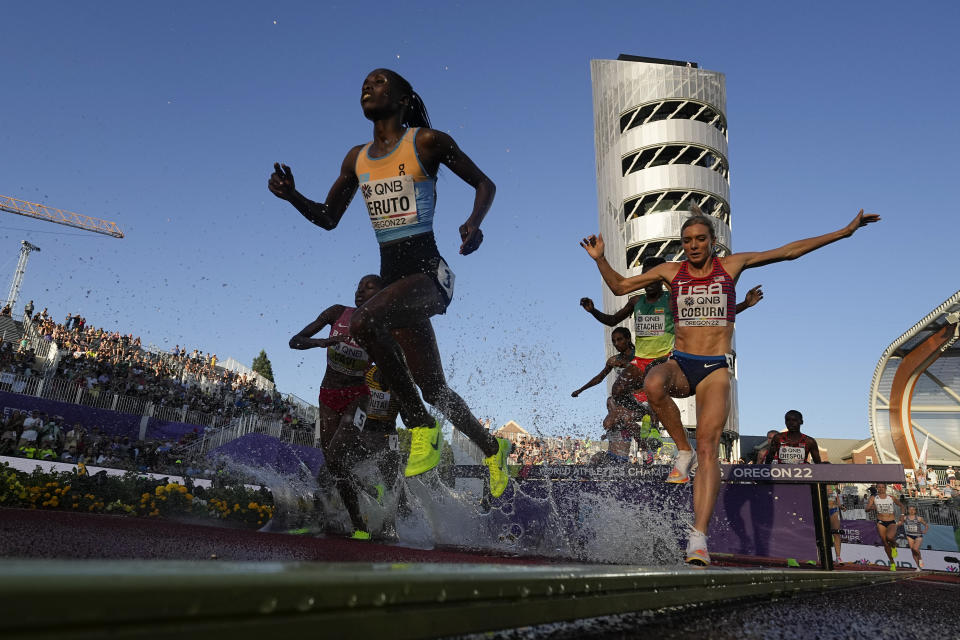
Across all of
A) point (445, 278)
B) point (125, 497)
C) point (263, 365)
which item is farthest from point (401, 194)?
point (263, 365)

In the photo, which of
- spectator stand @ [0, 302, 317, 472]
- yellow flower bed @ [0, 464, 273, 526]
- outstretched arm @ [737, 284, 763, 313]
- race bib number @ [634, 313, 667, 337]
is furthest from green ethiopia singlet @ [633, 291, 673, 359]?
spectator stand @ [0, 302, 317, 472]

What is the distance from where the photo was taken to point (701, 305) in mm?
3828

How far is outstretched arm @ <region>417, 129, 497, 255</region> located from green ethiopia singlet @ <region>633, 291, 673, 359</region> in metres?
4.22

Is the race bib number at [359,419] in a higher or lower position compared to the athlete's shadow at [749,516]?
higher

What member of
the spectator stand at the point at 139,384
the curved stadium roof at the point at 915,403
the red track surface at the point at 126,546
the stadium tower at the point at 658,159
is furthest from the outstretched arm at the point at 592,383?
the stadium tower at the point at 658,159

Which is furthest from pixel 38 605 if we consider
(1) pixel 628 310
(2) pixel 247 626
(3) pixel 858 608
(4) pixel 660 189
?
(4) pixel 660 189

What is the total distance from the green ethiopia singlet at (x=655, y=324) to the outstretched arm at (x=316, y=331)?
3699mm

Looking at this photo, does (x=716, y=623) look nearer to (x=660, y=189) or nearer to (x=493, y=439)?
(x=493, y=439)

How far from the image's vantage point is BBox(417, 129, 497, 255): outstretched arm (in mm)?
3736

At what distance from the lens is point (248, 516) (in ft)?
19.1

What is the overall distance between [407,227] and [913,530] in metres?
12.1

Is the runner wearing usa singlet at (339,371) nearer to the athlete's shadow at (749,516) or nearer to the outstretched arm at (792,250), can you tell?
the outstretched arm at (792,250)

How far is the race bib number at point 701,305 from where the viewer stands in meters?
3.79

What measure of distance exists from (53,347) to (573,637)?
79.9 feet
